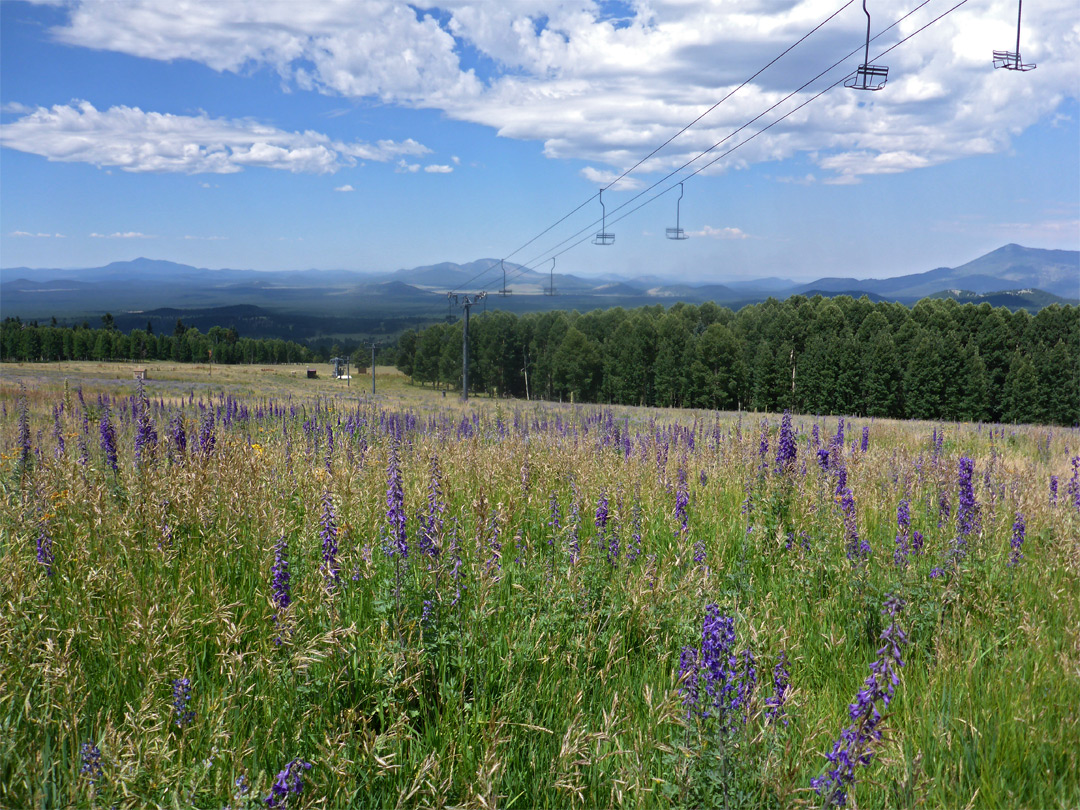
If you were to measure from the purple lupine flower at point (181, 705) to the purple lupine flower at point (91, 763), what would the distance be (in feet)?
0.91

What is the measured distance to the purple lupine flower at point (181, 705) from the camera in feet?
8.23

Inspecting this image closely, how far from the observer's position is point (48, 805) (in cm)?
219

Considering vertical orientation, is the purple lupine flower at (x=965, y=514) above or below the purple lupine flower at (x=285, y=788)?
above

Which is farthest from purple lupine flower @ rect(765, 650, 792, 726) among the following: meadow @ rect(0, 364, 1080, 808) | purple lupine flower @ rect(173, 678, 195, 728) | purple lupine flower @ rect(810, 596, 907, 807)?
purple lupine flower @ rect(173, 678, 195, 728)

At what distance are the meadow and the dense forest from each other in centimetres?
9654

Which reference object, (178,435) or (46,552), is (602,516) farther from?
(178,435)

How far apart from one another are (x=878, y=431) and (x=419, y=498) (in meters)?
16.9

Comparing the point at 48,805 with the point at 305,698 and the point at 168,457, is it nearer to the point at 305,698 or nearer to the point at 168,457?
the point at 305,698

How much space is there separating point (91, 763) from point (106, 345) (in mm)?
129656

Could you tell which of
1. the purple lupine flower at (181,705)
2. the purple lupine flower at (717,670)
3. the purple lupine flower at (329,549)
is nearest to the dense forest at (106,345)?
Result: the purple lupine flower at (329,549)

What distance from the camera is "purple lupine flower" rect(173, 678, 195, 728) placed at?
251cm

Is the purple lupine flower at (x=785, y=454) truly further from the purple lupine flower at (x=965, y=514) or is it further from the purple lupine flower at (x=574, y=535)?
the purple lupine flower at (x=574, y=535)

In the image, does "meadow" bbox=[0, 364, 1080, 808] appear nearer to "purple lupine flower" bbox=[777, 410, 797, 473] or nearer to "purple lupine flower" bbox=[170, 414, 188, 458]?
"purple lupine flower" bbox=[777, 410, 797, 473]

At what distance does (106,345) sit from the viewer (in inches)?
4336
